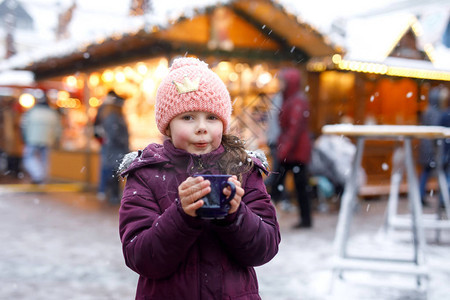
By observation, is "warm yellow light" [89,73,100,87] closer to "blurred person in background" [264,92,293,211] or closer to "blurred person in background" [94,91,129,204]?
"blurred person in background" [94,91,129,204]

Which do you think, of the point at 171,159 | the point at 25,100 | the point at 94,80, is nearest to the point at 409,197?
the point at 171,159

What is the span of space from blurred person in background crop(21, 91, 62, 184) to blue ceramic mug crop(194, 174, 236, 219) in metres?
9.59

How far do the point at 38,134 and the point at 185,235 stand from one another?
9.57m

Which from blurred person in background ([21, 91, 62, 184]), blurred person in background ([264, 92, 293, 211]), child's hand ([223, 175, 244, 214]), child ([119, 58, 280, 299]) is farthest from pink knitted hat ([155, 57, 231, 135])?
blurred person in background ([21, 91, 62, 184])

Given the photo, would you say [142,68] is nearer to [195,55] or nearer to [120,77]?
[120,77]

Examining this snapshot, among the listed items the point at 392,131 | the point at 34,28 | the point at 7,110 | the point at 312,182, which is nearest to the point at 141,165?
the point at 392,131

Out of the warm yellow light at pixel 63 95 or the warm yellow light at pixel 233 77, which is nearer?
the warm yellow light at pixel 233 77

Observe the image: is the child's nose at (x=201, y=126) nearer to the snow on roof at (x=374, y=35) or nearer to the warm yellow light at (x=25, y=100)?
the snow on roof at (x=374, y=35)

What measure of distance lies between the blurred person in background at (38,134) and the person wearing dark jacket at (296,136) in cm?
572

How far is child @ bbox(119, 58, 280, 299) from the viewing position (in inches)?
56.3

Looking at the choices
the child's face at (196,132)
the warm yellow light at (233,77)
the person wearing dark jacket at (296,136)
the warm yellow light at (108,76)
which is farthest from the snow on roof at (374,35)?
the child's face at (196,132)

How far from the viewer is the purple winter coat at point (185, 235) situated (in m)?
1.39

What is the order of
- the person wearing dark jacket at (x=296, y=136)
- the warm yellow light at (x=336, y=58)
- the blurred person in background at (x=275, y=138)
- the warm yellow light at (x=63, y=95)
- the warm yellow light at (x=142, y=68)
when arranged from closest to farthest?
the person wearing dark jacket at (x=296, y=136) → the blurred person in background at (x=275, y=138) → the warm yellow light at (x=336, y=58) → the warm yellow light at (x=142, y=68) → the warm yellow light at (x=63, y=95)

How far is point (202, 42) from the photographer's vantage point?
8172 millimetres
